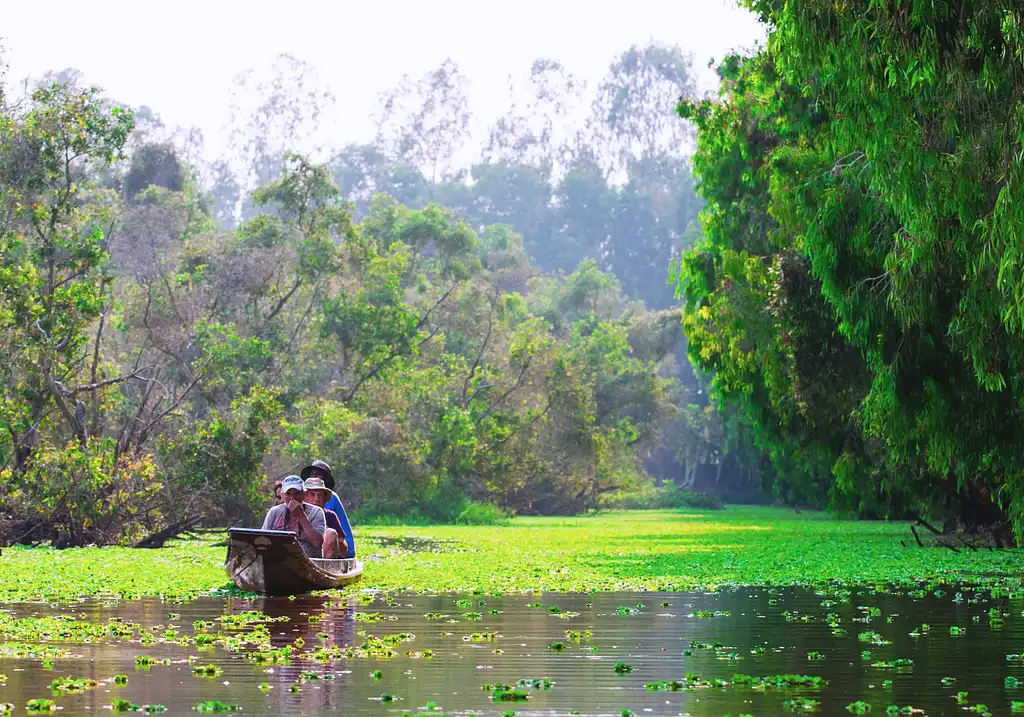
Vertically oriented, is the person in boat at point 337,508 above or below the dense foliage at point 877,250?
below

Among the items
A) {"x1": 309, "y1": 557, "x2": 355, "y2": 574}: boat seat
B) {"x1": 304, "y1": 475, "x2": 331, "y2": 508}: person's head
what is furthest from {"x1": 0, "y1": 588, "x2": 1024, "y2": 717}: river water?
{"x1": 304, "y1": 475, "x2": 331, "y2": 508}: person's head

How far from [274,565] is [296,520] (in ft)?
6.09

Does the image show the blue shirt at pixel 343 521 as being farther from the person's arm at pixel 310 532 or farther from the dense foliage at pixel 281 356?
the dense foliage at pixel 281 356

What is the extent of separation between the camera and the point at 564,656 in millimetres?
10984

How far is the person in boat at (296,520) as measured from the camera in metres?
18.9

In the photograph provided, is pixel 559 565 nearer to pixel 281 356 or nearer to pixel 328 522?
pixel 328 522

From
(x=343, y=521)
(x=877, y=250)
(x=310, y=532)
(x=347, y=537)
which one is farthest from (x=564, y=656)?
(x=343, y=521)

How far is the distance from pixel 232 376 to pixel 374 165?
54411 mm

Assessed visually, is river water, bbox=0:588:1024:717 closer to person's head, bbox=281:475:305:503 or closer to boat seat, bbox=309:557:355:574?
boat seat, bbox=309:557:355:574

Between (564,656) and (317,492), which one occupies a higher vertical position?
(317,492)

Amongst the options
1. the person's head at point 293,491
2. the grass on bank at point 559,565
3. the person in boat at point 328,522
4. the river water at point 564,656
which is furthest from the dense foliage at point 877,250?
the person's head at point 293,491

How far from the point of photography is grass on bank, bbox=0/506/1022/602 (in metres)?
18.7

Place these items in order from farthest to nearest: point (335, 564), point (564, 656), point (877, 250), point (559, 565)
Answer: point (559, 565), point (335, 564), point (877, 250), point (564, 656)

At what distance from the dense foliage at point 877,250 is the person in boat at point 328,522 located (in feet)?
23.3
